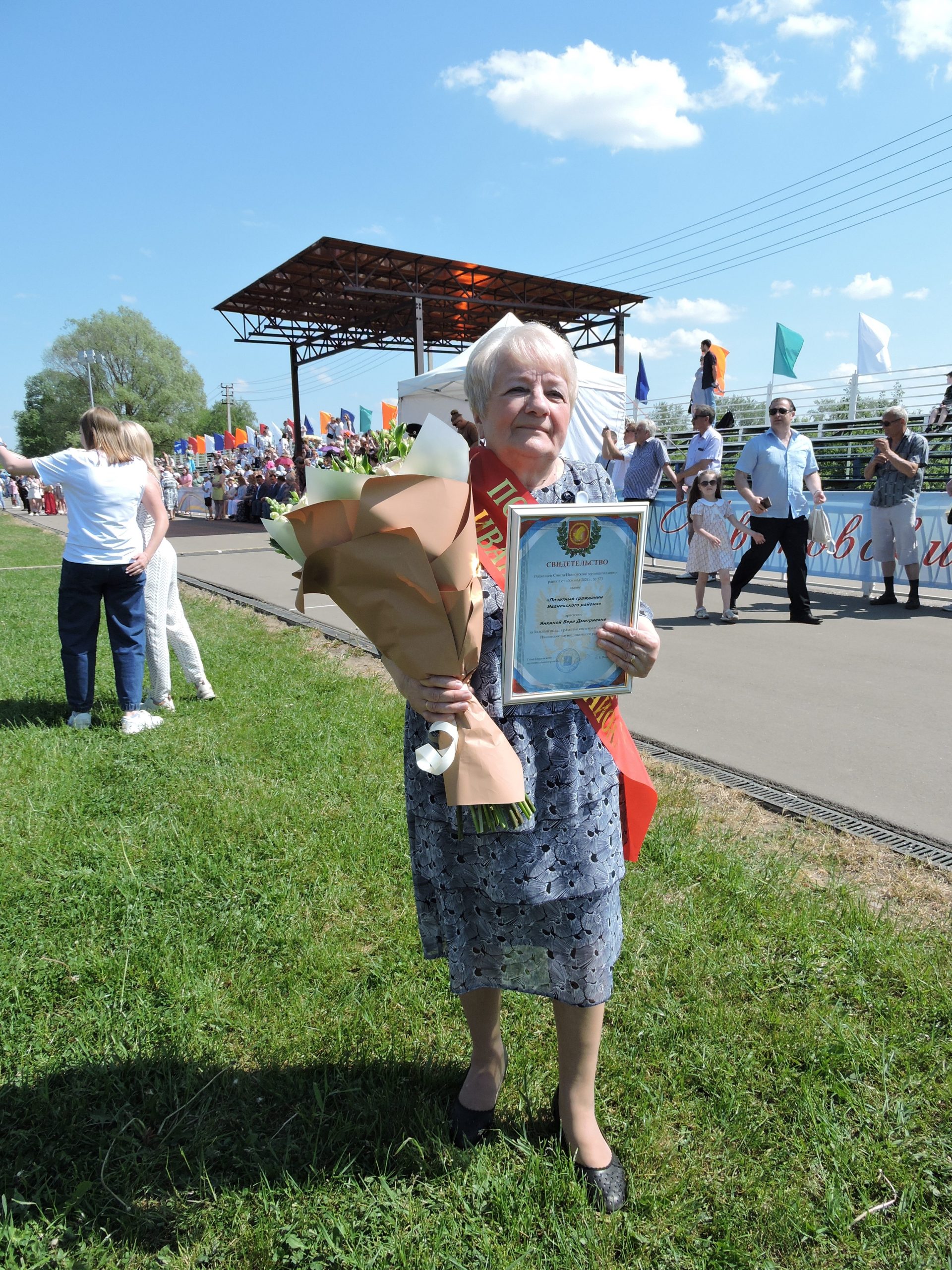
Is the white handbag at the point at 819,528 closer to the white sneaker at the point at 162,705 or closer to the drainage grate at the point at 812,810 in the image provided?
the drainage grate at the point at 812,810

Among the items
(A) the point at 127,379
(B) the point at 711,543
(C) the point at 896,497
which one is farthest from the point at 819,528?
(A) the point at 127,379

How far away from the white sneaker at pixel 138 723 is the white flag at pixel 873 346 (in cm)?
1762

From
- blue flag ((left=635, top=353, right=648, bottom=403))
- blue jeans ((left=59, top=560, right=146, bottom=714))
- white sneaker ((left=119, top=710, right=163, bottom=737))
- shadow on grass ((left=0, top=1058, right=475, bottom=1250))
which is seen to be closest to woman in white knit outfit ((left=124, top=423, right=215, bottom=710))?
blue jeans ((left=59, top=560, right=146, bottom=714))

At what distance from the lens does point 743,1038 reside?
2242 millimetres

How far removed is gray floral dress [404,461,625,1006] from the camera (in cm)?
171

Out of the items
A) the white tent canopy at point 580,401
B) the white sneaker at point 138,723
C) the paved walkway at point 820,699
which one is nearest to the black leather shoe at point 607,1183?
the paved walkway at point 820,699

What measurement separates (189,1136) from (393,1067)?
55cm

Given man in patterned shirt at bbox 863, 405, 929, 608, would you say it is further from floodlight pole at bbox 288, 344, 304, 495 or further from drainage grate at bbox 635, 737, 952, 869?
floodlight pole at bbox 288, 344, 304, 495

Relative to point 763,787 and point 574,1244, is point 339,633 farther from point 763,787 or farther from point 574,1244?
point 574,1244

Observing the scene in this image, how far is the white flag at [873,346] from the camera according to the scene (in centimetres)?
1723

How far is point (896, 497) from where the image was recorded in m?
8.55

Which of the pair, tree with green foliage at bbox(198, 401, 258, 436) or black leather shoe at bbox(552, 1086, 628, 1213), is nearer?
black leather shoe at bbox(552, 1086, 628, 1213)

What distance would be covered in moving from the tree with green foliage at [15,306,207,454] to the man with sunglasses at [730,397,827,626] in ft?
229

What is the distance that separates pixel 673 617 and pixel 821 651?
6.15 ft
